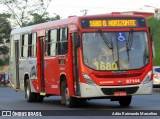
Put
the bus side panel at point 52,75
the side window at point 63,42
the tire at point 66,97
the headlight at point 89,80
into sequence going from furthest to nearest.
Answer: the bus side panel at point 52,75 < the side window at point 63,42 < the tire at point 66,97 < the headlight at point 89,80

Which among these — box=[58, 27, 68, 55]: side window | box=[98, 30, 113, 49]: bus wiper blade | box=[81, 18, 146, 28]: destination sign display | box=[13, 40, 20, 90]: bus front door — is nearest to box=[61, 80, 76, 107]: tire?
box=[58, 27, 68, 55]: side window

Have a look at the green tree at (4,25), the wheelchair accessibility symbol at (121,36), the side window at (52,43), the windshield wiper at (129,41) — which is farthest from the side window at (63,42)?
the green tree at (4,25)

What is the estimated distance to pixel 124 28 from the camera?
18.8 meters

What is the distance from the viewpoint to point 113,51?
60.4 feet

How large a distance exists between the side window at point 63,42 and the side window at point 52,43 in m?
0.61

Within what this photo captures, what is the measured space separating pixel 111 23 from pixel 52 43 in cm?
305

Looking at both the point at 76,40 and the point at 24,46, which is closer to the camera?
the point at 76,40

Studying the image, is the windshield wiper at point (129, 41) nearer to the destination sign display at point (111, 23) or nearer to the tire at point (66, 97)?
the destination sign display at point (111, 23)

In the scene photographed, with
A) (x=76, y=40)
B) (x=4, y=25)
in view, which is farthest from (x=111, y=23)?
(x=4, y=25)

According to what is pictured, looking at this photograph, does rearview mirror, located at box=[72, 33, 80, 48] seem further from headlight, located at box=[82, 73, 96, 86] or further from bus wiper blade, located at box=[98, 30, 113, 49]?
headlight, located at box=[82, 73, 96, 86]

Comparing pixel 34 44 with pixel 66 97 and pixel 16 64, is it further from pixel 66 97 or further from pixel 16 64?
pixel 66 97

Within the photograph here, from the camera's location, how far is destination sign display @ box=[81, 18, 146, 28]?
61.1 feet

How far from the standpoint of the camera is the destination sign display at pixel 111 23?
18.6m

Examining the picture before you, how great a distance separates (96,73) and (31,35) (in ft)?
21.4
